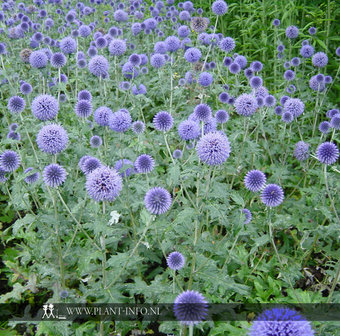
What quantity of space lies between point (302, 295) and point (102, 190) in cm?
178

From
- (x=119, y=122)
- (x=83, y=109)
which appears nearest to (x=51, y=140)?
(x=119, y=122)

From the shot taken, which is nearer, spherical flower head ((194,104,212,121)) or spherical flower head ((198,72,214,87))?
spherical flower head ((194,104,212,121))

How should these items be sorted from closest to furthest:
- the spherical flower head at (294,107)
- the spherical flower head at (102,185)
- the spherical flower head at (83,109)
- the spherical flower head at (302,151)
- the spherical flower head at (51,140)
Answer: the spherical flower head at (102,185)
the spherical flower head at (51,140)
the spherical flower head at (83,109)
the spherical flower head at (302,151)
the spherical flower head at (294,107)

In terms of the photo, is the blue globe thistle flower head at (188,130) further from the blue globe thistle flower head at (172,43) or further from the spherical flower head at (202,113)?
the blue globe thistle flower head at (172,43)

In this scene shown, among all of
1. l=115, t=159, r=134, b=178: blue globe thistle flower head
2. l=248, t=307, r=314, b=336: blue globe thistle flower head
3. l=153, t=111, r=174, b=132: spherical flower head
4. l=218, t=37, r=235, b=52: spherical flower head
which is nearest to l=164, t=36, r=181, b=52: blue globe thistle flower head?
l=218, t=37, r=235, b=52: spherical flower head

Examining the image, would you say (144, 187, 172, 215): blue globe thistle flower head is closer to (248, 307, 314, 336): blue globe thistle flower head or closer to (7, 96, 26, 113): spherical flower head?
(248, 307, 314, 336): blue globe thistle flower head

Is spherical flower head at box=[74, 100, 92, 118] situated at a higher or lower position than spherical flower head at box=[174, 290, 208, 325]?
higher

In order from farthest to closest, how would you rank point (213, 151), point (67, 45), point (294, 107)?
point (67, 45)
point (294, 107)
point (213, 151)

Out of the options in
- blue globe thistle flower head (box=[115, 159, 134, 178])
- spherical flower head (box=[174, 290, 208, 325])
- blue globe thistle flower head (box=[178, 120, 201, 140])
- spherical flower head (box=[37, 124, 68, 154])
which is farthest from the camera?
blue globe thistle flower head (box=[178, 120, 201, 140])

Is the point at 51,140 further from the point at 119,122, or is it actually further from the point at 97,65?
the point at 97,65

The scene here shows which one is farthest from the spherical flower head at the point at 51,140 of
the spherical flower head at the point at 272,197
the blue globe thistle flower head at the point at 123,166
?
the spherical flower head at the point at 272,197

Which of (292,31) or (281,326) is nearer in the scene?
(281,326)

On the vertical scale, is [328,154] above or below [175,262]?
above

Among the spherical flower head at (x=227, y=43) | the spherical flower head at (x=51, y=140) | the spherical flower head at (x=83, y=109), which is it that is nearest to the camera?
the spherical flower head at (x=51, y=140)
